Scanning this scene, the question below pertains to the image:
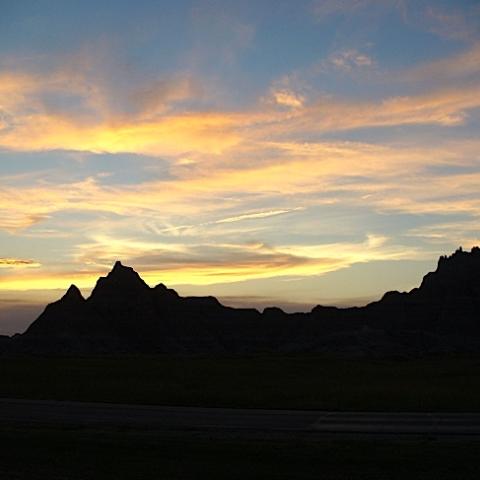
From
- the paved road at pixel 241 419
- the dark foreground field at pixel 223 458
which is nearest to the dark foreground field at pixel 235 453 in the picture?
the dark foreground field at pixel 223 458

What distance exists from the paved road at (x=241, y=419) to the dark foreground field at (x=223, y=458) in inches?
106

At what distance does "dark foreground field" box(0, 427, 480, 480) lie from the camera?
16484mm

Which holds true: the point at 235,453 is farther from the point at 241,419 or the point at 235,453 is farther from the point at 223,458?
the point at 241,419

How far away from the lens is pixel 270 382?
5022 cm

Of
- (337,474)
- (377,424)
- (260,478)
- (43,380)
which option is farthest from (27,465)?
(43,380)

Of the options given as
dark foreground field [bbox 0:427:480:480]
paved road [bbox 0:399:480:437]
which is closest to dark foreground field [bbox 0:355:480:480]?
dark foreground field [bbox 0:427:480:480]

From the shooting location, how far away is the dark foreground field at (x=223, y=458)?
649 inches

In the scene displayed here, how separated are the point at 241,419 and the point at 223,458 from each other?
9372mm

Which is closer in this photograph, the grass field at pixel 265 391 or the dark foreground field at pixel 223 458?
the dark foreground field at pixel 223 458

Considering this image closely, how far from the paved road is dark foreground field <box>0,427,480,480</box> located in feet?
8.85

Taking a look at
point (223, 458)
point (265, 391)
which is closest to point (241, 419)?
point (223, 458)

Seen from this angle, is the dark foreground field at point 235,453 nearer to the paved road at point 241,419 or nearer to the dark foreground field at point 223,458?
the dark foreground field at point 223,458

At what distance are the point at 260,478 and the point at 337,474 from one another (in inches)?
72.3

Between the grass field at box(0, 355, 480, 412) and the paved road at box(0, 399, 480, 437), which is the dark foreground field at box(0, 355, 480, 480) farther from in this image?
the paved road at box(0, 399, 480, 437)
